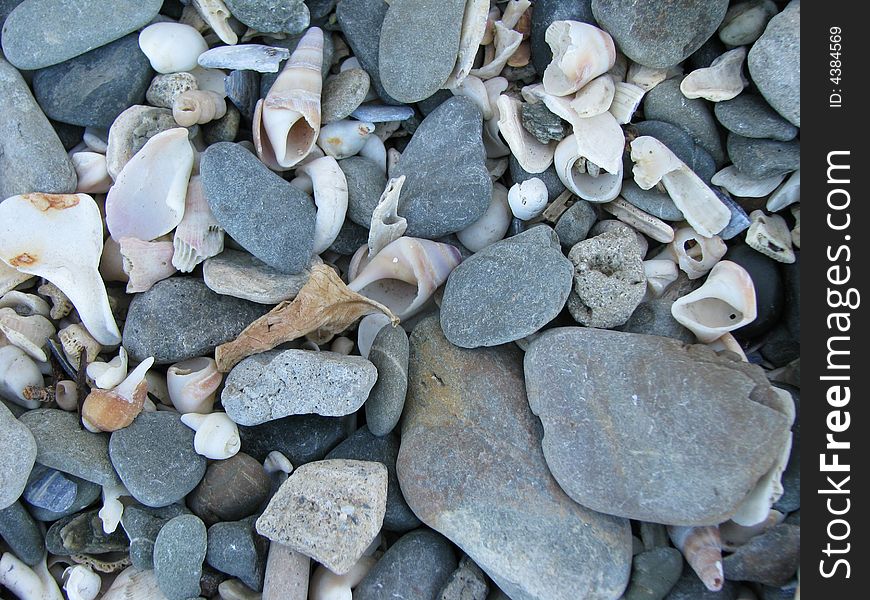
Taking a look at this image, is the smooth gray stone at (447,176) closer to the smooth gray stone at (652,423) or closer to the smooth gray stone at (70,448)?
the smooth gray stone at (652,423)

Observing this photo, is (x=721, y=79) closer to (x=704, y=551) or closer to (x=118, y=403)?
(x=704, y=551)

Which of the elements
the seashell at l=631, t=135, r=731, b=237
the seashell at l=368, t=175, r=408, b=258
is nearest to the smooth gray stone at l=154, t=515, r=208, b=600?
the seashell at l=368, t=175, r=408, b=258

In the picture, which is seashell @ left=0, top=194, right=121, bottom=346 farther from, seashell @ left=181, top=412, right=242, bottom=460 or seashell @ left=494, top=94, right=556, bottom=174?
seashell @ left=494, top=94, right=556, bottom=174

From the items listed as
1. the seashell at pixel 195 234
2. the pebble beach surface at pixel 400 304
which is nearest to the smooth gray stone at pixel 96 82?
the pebble beach surface at pixel 400 304

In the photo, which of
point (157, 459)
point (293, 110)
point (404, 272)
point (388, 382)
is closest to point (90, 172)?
point (293, 110)

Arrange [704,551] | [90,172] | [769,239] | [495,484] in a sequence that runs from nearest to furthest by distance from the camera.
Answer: [704,551], [495,484], [769,239], [90,172]
